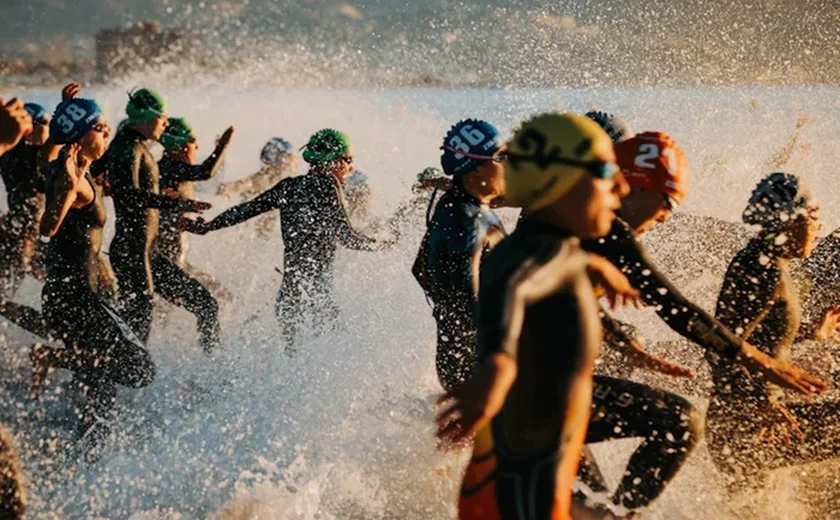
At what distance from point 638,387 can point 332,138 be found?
358cm

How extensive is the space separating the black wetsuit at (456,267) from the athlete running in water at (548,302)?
4.84ft

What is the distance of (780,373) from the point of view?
290 cm

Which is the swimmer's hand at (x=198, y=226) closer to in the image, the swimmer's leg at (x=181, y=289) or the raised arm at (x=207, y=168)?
the swimmer's leg at (x=181, y=289)

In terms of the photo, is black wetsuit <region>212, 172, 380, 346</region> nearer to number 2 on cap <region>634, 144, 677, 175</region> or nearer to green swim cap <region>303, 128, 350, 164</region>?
green swim cap <region>303, 128, 350, 164</region>

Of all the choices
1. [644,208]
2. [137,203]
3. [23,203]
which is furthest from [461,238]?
[23,203]

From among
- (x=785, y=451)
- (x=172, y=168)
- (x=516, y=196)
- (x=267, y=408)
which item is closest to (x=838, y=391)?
(x=785, y=451)

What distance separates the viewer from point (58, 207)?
440 centimetres

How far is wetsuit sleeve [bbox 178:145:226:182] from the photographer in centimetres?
653

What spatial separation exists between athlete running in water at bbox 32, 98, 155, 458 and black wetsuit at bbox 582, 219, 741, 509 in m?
3.24

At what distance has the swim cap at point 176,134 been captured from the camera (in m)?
6.71

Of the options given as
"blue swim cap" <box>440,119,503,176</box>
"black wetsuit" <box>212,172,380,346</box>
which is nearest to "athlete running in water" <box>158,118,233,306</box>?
"black wetsuit" <box>212,172,380,346</box>

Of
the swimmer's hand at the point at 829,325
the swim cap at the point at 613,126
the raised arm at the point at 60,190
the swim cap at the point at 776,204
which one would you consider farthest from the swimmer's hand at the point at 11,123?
the swimmer's hand at the point at 829,325

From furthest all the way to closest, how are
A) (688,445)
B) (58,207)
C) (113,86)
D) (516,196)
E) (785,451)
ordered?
(113,86), (58,207), (785,451), (688,445), (516,196)

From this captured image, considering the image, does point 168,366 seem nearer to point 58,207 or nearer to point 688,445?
point 58,207
